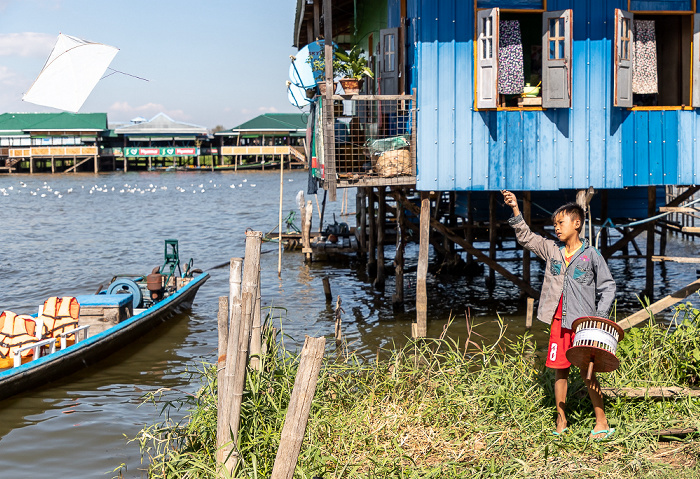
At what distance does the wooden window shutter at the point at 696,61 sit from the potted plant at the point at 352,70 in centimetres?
451

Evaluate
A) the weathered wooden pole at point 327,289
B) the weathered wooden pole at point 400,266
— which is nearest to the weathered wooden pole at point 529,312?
the weathered wooden pole at point 400,266

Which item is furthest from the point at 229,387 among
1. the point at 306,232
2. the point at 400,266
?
the point at 306,232

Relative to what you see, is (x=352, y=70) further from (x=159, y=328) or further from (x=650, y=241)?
(x=650, y=241)

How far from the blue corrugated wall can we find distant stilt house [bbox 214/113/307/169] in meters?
53.2

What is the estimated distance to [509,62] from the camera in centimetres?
1046

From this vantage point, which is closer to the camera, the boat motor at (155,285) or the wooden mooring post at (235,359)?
the wooden mooring post at (235,359)

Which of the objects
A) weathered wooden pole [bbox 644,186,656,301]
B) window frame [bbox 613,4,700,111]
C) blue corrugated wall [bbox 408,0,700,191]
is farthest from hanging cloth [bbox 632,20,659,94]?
weathered wooden pole [bbox 644,186,656,301]

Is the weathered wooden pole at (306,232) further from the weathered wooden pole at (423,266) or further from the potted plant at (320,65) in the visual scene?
the weathered wooden pole at (423,266)

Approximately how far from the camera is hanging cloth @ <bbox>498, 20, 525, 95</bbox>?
1045 centimetres

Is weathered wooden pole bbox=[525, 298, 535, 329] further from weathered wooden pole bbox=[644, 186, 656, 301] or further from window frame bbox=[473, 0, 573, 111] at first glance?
window frame bbox=[473, 0, 573, 111]

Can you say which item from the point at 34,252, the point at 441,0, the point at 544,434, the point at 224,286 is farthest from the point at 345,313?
the point at 34,252

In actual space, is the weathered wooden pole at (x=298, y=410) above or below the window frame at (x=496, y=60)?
below

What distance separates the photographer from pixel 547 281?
588cm

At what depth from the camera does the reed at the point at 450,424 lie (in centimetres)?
541
